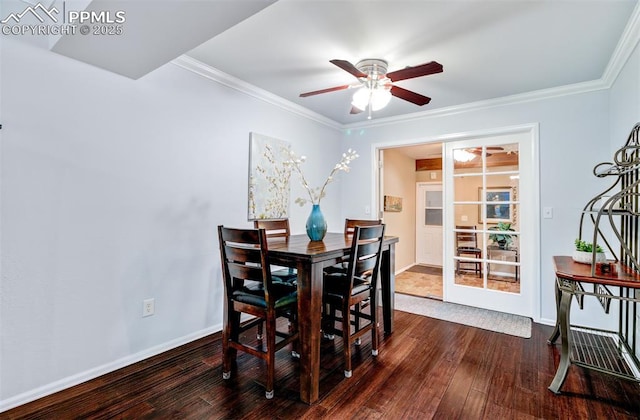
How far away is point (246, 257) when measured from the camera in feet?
5.98

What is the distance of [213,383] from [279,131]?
8.09 feet

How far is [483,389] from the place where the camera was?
1909mm

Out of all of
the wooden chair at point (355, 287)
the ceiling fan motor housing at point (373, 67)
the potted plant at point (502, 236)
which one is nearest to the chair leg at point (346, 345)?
the wooden chair at point (355, 287)

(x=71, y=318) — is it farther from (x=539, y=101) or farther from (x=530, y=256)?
(x=539, y=101)

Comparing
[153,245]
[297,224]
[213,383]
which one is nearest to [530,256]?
[297,224]

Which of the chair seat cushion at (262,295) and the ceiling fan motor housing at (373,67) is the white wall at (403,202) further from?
the chair seat cushion at (262,295)

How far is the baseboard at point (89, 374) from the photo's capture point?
170 cm

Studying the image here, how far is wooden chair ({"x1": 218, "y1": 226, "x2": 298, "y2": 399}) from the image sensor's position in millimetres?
1781

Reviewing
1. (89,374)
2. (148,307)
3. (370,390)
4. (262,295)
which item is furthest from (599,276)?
(89,374)

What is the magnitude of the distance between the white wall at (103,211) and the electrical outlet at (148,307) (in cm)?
3

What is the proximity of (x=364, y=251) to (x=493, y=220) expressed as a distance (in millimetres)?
2089

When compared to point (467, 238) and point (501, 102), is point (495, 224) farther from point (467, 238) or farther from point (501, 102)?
point (501, 102)

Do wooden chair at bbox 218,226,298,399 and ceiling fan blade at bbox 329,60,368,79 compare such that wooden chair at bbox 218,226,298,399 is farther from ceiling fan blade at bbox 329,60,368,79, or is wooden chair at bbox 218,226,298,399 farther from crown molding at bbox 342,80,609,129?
crown molding at bbox 342,80,609,129

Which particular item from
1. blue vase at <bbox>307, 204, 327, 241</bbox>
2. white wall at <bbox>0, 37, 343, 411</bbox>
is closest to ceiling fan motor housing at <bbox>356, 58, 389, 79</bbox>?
blue vase at <bbox>307, 204, 327, 241</bbox>
